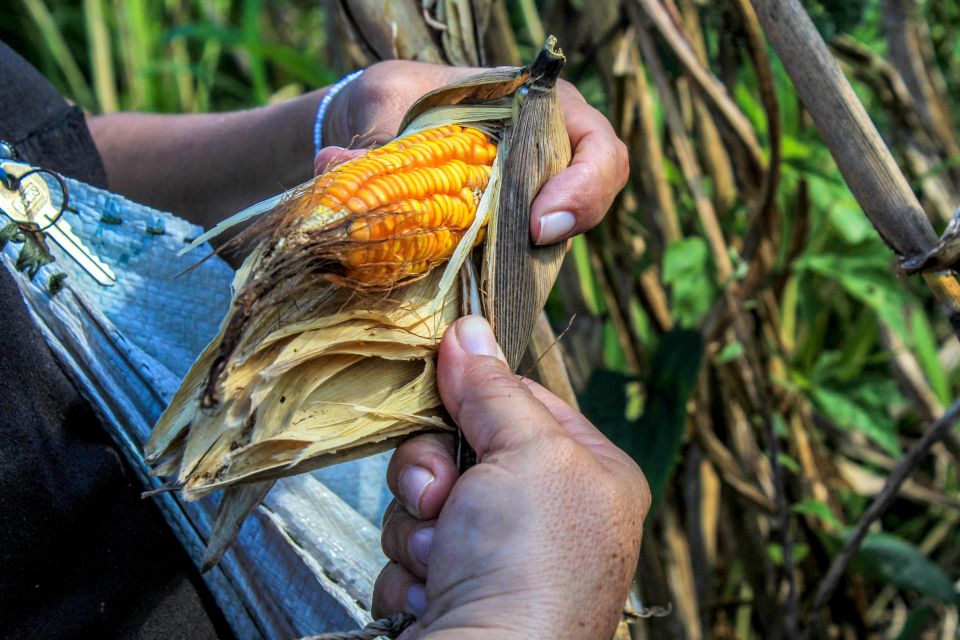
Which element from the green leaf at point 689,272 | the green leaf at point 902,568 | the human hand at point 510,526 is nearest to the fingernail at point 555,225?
the human hand at point 510,526

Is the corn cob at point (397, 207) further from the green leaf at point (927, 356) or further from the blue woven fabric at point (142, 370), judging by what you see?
the green leaf at point (927, 356)

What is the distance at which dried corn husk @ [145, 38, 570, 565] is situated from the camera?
53 centimetres

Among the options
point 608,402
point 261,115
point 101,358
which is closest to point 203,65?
point 261,115

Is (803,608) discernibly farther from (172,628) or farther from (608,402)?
(172,628)

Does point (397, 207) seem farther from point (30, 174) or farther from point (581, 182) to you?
point (30, 174)

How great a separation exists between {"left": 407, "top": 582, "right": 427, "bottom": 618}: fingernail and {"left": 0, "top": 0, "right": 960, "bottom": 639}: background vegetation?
528 millimetres

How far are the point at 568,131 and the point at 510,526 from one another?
0.37 meters

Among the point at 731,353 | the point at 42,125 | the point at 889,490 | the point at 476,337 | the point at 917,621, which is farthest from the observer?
the point at 917,621

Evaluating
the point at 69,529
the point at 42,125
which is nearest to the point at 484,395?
the point at 69,529

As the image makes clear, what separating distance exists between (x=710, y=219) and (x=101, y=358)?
787mm

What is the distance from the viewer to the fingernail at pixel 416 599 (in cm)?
55

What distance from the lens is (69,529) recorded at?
24.3 inches

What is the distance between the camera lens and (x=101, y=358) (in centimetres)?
65

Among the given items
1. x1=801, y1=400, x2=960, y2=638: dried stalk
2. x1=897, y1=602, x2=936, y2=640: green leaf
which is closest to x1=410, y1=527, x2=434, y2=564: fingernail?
x1=801, y1=400, x2=960, y2=638: dried stalk
